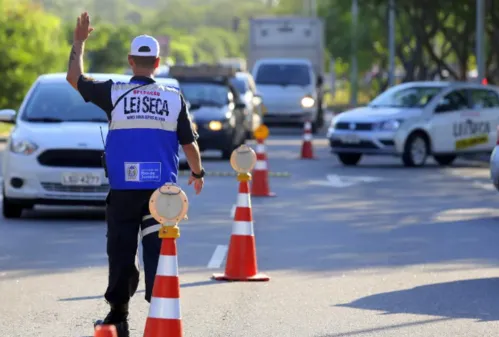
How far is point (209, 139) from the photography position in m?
27.5

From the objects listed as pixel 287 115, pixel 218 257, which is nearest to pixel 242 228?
pixel 218 257

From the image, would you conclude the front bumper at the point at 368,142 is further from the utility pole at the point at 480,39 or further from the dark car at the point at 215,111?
the utility pole at the point at 480,39

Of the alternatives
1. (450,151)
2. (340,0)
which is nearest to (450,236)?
(450,151)

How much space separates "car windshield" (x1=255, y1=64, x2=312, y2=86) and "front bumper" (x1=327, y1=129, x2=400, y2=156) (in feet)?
48.2

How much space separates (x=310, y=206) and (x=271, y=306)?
8.23 m

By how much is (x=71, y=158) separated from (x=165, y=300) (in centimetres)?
856

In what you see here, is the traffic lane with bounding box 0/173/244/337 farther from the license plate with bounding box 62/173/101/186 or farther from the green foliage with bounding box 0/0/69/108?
the green foliage with bounding box 0/0/69/108

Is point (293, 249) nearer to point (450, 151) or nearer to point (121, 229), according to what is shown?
point (121, 229)

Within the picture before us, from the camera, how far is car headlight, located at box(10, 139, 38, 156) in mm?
15742

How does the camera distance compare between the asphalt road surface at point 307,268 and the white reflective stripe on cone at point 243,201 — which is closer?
the asphalt road surface at point 307,268

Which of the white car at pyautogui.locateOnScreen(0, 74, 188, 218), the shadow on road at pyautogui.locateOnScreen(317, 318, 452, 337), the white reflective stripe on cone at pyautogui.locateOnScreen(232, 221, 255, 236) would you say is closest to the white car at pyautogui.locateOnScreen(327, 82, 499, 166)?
the white car at pyautogui.locateOnScreen(0, 74, 188, 218)

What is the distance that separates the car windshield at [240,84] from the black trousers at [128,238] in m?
26.3

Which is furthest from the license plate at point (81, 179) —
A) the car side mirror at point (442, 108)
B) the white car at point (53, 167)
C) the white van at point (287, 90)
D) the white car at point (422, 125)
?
the white van at point (287, 90)

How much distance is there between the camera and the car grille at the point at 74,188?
15.6 metres
